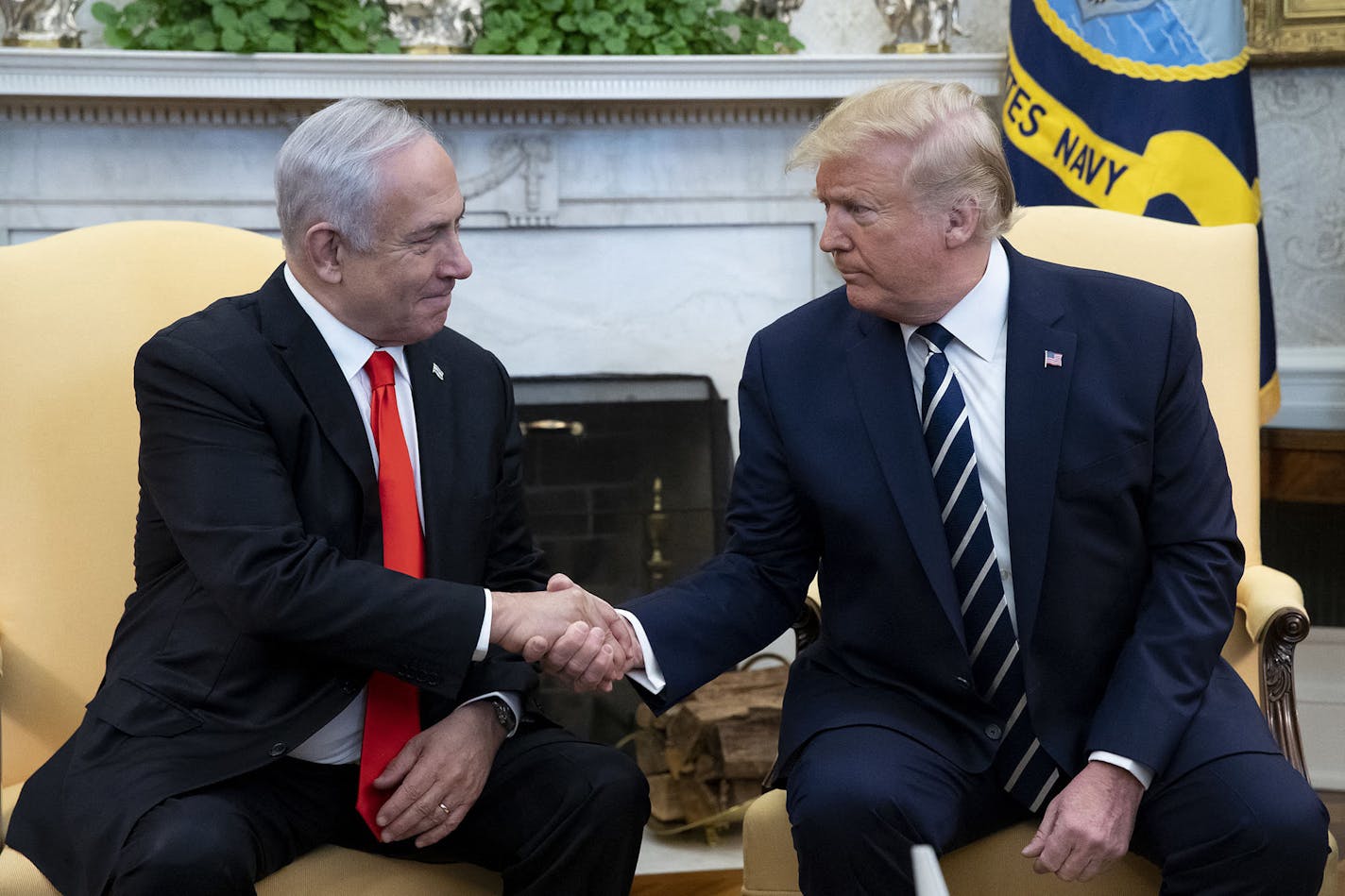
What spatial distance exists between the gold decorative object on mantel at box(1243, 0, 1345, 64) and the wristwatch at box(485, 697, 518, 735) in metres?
2.49

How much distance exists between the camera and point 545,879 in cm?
170

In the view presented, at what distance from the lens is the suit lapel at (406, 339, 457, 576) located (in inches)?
71.6

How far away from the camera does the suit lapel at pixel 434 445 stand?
5.96 ft

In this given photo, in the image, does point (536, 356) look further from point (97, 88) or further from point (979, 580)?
point (979, 580)

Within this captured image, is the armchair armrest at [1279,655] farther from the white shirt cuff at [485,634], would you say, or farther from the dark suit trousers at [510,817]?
the white shirt cuff at [485,634]

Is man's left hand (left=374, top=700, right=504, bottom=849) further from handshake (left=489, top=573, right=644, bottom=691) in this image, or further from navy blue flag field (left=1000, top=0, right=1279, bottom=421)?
navy blue flag field (left=1000, top=0, right=1279, bottom=421)

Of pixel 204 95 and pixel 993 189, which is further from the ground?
pixel 204 95

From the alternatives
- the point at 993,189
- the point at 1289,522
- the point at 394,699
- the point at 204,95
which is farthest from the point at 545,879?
the point at 1289,522

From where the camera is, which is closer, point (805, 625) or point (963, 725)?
point (963, 725)

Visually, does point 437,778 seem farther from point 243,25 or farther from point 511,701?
point 243,25

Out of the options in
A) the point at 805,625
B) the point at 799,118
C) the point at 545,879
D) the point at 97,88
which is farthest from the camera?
the point at 799,118

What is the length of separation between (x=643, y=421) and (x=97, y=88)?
144 centimetres


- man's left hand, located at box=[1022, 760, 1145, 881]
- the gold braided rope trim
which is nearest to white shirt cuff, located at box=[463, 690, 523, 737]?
man's left hand, located at box=[1022, 760, 1145, 881]

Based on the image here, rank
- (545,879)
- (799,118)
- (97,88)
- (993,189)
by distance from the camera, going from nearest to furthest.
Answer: (545,879)
(993,189)
(97,88)
(799,118)
